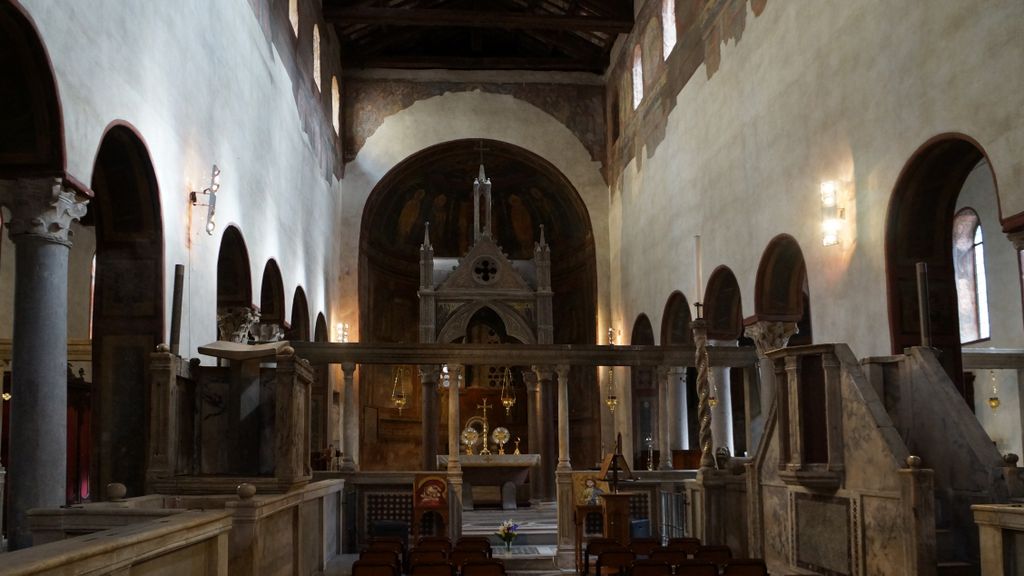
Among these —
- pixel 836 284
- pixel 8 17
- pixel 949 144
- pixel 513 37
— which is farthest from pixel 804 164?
pixel 513 37

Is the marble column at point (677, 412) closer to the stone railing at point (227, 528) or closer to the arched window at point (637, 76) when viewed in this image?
the arched window at point (637, 76)

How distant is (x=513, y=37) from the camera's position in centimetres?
3231

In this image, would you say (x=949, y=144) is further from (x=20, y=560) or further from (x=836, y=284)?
(x=20, y=560)

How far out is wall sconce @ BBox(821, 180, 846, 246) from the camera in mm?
14703

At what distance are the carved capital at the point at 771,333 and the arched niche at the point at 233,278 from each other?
902 centimetres

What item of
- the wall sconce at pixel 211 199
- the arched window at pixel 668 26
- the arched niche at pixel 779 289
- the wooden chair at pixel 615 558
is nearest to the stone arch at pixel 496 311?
the arched window at pixel 668 26

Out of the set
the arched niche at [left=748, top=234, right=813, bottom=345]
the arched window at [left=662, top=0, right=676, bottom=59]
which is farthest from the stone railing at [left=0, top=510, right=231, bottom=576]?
the arched window at [left=662, top=0, right=676, bottom=59]

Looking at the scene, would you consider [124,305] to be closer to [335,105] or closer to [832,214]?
[832,214]

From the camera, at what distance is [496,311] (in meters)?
28.0

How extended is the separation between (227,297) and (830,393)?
11373 mm

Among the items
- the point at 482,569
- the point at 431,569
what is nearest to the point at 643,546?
the point at 482,569

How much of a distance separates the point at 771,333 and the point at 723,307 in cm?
338

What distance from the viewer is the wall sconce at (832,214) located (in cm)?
1470

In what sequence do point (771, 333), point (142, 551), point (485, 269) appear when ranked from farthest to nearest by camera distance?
point (485, 269)
point (771, 333)
point (142, 551)
